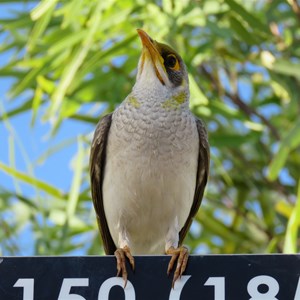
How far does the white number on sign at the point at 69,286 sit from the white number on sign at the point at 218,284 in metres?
0.29

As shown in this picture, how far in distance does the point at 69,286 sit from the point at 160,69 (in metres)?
1.45

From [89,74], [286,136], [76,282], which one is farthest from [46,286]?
[89,74]

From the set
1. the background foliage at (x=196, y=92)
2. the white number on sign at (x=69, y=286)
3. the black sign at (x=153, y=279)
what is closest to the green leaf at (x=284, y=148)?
the background foliage at (x=196, y=92)

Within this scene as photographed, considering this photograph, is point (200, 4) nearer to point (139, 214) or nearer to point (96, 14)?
point (96, 14)

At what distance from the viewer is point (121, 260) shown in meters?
2.32

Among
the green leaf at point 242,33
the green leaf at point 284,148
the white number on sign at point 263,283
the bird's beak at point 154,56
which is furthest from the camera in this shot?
the green leaf at point 242,33

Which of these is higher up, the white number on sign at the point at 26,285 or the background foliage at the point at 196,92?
the background foliage at the point at 196,92

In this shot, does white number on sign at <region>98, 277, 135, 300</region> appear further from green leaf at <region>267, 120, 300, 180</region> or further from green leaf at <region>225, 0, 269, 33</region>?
green leaf at <region>225, 0, 269, 33</region>

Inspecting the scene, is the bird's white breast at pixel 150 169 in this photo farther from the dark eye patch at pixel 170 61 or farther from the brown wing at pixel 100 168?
the dark eye patch at pixel 170 61

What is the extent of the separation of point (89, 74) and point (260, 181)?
1.05 meters

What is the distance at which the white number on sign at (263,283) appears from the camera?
2.23 meters

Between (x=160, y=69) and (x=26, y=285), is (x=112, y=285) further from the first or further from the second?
(x=160, y=69)

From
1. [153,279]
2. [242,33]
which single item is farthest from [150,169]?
[242,33]

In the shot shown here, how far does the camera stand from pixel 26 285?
2271 mm
